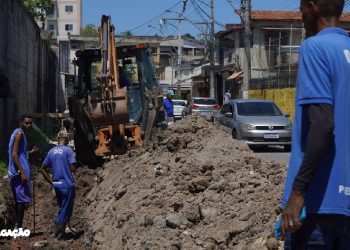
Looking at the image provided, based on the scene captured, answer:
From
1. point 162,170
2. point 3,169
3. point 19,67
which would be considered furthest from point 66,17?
point 162,170

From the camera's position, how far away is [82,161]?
48.8 feet

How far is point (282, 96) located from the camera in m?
33.5

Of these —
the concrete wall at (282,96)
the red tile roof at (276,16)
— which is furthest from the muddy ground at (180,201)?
the red tile roof at (276,16)

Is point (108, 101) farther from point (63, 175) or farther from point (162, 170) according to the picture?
point (63, 175)

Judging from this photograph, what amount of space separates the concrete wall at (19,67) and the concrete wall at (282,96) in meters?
11.9

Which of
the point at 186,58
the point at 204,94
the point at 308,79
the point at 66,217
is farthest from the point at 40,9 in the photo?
the point at 186,58

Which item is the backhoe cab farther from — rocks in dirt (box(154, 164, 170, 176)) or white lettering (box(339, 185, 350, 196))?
white lettering (box(339, 185, 350, 196))

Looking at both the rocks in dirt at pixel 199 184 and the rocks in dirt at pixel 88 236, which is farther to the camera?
the rocks in dirt at pixel 88 236

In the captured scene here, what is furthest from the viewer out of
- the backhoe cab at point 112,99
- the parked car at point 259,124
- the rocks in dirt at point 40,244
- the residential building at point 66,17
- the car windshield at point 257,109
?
the residential building at point 66,17

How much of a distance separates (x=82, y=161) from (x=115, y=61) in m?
2.87

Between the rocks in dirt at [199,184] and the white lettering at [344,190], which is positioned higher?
the white lettering at [344,190]

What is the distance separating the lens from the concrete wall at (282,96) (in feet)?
104

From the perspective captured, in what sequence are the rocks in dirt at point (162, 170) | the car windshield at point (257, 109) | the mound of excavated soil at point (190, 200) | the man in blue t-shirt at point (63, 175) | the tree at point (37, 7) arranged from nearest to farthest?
1. the mound of excavated soil at point (190, 200)
2. the man in blue t-shirt at point (63, 175)
3. the rocks in dirt at point (162, 170)
4. the car windshield at point (257, 109)
5. the tree at point (37, 7)

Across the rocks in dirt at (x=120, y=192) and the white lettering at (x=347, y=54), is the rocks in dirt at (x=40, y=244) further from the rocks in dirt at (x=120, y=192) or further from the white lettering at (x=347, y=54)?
the white lettering at (x=347, y=54)
